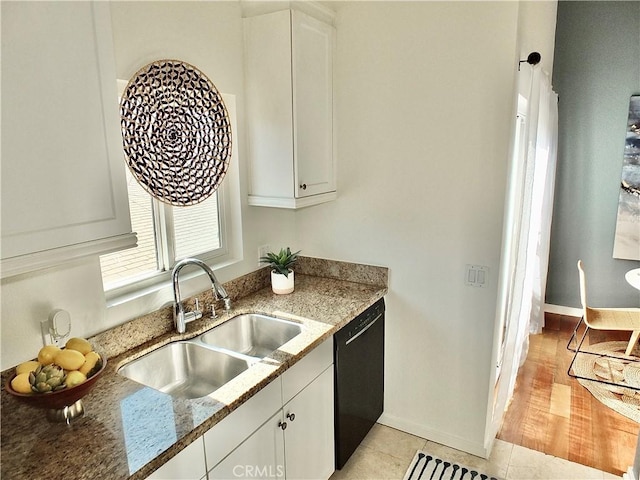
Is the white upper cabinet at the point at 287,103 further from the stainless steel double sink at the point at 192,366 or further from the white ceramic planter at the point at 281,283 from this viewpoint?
the stainless steel double sink at the point at 192,366

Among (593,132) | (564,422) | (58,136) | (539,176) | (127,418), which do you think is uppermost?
(593,132)

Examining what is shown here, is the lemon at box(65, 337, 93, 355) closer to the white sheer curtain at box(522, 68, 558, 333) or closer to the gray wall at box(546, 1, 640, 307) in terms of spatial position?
the white sheer curtain at box(522, 68, 558, 333)

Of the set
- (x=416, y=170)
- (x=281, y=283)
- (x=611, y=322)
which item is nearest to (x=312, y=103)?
(x=416, y=170)

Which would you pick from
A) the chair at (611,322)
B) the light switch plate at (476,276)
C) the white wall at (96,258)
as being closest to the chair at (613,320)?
the chair at (611,322)

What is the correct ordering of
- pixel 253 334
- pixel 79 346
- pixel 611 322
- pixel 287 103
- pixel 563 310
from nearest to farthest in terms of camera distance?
pixel 79 346
pixel 287 103
pixel 253 334
pixel 611 322
pixel 563 310

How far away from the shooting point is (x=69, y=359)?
123 centimetres

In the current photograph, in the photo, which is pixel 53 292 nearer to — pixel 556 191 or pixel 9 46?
pixel 9 46

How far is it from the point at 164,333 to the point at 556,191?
3.69m

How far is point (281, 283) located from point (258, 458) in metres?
0.95

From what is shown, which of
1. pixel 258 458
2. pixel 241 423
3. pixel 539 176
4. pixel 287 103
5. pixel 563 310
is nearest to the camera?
pixel 241 423

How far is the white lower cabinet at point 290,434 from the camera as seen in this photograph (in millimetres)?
1436

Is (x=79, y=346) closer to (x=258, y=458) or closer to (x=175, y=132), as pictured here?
(x=258, y=458)

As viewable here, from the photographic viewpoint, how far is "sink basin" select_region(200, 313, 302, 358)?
2039 mm

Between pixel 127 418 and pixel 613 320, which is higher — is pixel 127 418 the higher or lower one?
the higher one
